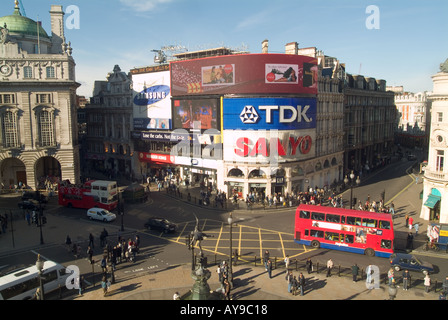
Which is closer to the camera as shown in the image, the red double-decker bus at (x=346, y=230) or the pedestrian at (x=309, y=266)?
the pedestrian at (x=309, y=266)

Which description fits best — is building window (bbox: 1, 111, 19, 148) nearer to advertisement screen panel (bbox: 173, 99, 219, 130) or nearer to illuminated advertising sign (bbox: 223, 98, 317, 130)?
advertisement screen panel (bbox: 173, 99, 219, 130)

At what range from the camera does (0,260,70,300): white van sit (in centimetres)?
2167

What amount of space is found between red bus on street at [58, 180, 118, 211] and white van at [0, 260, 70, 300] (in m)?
19.4

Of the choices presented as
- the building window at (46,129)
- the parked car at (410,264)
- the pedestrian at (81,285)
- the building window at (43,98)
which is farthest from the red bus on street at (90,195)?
the parked car at (410,264)

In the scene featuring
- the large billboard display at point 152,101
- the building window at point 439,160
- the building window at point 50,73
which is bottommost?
the building window at point 439,160

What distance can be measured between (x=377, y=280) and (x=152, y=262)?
16849 millimetres

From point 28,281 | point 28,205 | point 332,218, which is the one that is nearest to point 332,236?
point 332,218

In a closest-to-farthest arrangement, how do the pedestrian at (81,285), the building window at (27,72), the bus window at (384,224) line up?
the pedestrian at (81,285)
the bus window at (384,224)
the building window at (27,72)

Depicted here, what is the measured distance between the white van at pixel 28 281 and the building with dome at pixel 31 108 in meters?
34.8

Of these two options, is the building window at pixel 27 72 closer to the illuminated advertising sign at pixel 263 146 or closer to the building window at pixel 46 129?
the building window at pixel 46 129

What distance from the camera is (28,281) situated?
22.7 metres

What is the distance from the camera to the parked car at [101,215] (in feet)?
133

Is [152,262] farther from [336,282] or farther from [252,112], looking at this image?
[252,112]

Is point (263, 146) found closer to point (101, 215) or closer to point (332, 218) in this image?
point (332, 218)
